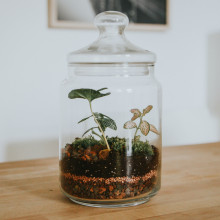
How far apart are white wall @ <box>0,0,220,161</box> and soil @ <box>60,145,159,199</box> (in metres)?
1.13

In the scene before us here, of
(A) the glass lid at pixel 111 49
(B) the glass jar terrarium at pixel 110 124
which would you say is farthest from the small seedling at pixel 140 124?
(A) the glass lid at pixel 111 49

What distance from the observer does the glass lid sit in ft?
2.21

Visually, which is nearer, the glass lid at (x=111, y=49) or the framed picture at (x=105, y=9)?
the glass lid at (x=111, y=49)

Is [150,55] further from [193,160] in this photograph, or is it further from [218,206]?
[193,160]

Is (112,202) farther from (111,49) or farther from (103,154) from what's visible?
(111,49)

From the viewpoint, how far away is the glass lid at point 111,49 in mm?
673

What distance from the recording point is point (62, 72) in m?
1.80

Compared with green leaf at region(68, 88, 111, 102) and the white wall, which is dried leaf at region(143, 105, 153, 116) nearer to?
green leaf at region(68, 88, 111, 102)

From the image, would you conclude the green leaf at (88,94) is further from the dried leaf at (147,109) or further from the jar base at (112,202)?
the jar base at (112,202)

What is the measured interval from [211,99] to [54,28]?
1031mm

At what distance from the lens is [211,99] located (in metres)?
2.13

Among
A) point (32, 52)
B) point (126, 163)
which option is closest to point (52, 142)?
point (32, 52)

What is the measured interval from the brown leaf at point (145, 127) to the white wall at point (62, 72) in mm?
1161

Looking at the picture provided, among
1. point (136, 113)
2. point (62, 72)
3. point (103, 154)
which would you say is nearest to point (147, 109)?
point (136, 113)
